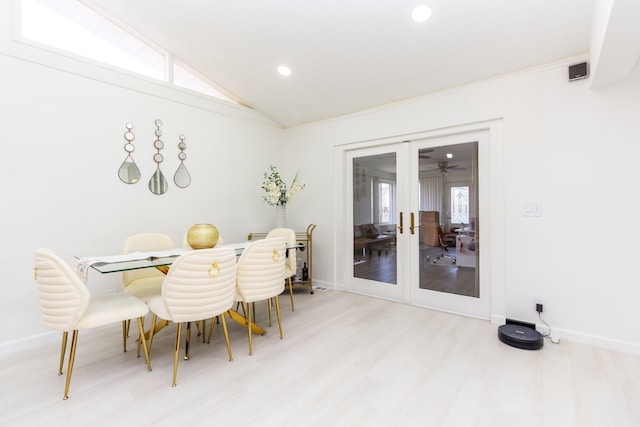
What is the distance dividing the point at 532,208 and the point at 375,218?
183 cm

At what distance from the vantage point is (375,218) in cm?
418

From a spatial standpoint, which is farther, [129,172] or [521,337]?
[129,172]

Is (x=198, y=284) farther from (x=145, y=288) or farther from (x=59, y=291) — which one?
(x=145, y=288)

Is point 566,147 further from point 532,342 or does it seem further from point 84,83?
point 84,83

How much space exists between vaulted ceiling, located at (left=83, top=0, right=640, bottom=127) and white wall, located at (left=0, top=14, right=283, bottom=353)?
2.29 feet

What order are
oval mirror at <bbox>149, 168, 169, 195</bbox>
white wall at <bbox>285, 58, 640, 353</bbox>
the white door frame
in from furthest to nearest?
oval mirror at <bbox>149, 168, 169, 195</bbox>, the white door frame, white wall at <bbox>285, 58, 640, 353</bbox>

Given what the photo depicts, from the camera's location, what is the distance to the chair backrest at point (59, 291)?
1.83 m

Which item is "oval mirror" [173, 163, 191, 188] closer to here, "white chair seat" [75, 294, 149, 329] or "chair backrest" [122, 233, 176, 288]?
"chair backrest" [122, 233, 176, 288]

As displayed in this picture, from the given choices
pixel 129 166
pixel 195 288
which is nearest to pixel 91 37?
pixel 129 166

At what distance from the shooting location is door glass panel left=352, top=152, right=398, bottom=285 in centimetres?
394

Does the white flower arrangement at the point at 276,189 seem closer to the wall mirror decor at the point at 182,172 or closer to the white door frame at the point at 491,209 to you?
the wall mirror decor at the point at 182,172

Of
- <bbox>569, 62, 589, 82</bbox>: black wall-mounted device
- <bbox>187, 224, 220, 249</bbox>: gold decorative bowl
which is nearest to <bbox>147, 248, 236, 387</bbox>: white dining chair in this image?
<bbox>187, 224, 220, 249</bbox>: gold decorative bowl

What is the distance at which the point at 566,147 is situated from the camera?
2686mm

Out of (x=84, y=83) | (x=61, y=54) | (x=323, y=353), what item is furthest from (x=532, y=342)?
(x=61, y=54)
